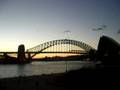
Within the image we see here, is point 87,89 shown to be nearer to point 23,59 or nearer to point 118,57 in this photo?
point 118,57

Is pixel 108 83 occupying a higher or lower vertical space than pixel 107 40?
lower

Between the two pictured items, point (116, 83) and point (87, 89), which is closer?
point (87, 89)

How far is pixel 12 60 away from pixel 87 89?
125509 mm

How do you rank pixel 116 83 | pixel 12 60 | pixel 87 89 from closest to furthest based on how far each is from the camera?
pixel 87 89
pixel 116 83
pixel 12 60

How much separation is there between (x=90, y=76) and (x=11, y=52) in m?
98.9

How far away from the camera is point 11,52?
12062 cm

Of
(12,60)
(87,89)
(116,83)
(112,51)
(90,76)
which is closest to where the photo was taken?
(87,89)

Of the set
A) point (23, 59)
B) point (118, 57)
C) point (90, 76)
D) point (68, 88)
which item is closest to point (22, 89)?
point (68, 88)

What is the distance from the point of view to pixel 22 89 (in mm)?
22359

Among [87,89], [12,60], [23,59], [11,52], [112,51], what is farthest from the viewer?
[12,60]

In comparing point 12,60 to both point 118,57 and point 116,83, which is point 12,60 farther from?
point 116,83

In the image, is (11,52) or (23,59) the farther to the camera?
(23,59)

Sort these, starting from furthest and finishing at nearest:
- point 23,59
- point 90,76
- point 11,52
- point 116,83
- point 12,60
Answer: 1. point 12,60
2. point 23,59
3. point 11,52
4. point 90,76
5. point 116,83

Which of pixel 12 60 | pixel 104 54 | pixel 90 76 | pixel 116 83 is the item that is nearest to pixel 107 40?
pixel 104 54
